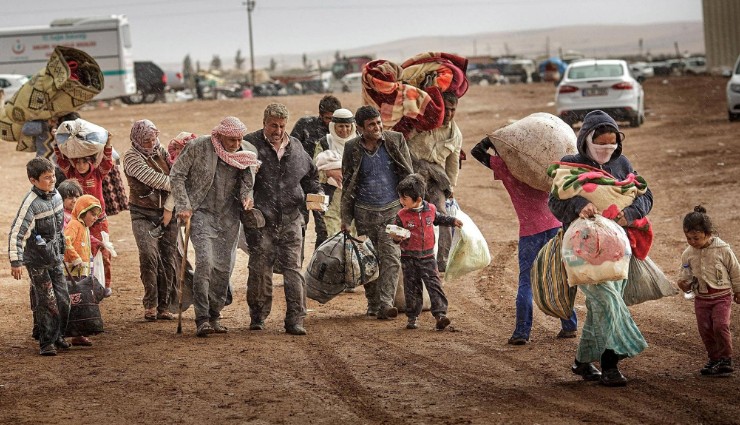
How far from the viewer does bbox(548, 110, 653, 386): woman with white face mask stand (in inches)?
309

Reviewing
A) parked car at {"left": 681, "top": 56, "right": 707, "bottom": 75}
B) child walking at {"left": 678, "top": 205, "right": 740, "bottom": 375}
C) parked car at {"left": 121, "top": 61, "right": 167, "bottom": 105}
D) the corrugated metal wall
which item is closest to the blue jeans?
child walking at {"left": 678, "top": 205, "right": 740, "bottom": 375}

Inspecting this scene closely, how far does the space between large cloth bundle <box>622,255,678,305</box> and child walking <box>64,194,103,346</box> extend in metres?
4.21

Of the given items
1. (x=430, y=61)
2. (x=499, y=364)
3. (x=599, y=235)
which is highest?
(x=430, y=61)

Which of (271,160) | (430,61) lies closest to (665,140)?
(430,61)

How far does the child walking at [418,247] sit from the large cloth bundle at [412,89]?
41.5 inches

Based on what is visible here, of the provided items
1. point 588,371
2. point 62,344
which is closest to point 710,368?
point 588,371

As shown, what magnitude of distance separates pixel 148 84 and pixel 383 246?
1744 inches

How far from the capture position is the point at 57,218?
9.58 m

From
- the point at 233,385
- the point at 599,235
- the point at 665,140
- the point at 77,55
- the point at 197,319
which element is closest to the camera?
the point at 599,235

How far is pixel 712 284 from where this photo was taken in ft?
27.0

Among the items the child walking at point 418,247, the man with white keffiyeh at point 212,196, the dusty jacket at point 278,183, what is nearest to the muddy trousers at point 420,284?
the child walking at point 418,247

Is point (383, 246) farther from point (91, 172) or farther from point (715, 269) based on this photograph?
point (715, 269)

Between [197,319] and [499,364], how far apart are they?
271cm

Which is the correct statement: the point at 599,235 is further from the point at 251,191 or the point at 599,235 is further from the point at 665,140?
the point at 665,140
